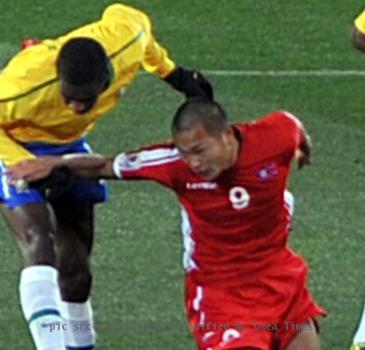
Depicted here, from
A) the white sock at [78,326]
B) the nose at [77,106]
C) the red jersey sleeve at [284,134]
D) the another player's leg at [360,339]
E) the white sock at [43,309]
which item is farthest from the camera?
the white sock at [78,326]

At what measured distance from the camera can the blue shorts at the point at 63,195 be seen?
Result: 9.27 m

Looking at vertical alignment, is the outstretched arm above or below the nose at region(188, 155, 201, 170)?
below

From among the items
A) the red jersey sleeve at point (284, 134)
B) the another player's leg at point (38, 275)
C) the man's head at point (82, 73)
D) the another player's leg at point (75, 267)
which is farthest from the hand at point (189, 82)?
the red jersey sleeve at point (284, 134)

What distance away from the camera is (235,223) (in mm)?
8453

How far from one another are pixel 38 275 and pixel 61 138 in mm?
895

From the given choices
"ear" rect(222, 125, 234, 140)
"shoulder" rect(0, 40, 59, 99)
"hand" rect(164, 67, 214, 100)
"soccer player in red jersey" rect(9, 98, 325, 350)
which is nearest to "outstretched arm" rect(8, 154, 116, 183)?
"soccer player in red jersey" rect(9, 98, 325, 350)

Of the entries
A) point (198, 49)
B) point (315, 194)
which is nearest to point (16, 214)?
point (315, 194)

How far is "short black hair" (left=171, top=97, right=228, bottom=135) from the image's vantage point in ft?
27.1

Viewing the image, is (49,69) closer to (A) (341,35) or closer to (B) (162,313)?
(B) (162,313)

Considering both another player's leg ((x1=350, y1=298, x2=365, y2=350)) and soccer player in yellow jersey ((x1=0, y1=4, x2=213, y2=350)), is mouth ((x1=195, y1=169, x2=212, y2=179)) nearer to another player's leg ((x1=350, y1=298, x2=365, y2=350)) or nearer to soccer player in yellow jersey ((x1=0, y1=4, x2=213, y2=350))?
soccer player in yellow jersey ((x1=0, y1=4, x2=213, y2=350))

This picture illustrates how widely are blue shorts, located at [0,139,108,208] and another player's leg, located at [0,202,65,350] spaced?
36 millimetres

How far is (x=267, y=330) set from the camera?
8539 mm

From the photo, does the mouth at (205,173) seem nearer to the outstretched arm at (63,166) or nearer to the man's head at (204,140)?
the man's head at (204,140)

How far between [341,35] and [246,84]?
78.5 inches
